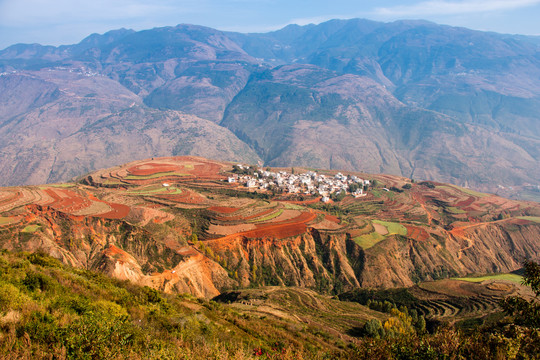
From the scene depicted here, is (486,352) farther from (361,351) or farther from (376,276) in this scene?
(376,276)

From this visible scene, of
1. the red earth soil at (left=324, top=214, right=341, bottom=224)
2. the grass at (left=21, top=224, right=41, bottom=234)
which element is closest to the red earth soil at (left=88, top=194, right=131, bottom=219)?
the grass at (left=21, top=224, right=41, bottom=234)

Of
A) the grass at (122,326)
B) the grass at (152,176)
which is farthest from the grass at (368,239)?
the grass at (152,176)

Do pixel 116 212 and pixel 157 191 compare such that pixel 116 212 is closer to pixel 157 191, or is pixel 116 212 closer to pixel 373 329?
pixel 157 191

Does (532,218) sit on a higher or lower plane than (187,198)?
lower

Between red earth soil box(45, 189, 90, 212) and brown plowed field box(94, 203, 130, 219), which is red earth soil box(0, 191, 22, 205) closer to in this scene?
red earth soil box(45, 189, 90, 212)

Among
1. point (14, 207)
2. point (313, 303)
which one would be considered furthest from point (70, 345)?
point (14, 207)

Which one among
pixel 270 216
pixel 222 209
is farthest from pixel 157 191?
pixel 270 216

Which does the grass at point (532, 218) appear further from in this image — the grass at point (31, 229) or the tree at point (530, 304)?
the grass at point (31, 229)
